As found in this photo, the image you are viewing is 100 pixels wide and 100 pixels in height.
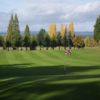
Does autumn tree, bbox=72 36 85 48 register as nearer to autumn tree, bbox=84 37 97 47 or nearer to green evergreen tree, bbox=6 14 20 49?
autumn tree, bbox=84 37 97 47

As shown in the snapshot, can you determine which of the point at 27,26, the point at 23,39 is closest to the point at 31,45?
the point at 23,39

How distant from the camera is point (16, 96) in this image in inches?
674

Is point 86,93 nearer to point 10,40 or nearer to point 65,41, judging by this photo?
point 10,40

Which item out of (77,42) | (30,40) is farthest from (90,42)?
(30,40)

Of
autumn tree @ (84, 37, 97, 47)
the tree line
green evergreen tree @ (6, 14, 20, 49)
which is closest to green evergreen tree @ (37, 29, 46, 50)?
the tree line

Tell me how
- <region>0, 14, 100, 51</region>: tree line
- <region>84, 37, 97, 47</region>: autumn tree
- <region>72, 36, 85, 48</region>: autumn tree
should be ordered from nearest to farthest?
<region>0, 14, 100, 51</region>: tree line → <region>72, 36, 85, 48</region>: autumn tree → <region>84, 37, 97, 47</region>: autumn tree

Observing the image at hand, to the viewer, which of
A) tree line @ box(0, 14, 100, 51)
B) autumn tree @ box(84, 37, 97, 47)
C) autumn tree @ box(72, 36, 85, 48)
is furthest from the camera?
autumn tree @ box(84, 37, 97, 47)

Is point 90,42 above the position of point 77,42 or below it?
below

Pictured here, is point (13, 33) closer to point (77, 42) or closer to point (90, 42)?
point (77, 42)

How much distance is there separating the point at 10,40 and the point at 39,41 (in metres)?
13.4

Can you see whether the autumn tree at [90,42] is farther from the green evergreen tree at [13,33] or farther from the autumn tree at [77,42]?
the green evergreen tree at [13,33]

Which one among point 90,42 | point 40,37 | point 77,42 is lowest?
point 90,42

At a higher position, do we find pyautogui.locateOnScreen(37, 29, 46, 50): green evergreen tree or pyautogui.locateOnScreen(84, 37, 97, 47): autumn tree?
pyautogui.locateOnScreen(37, 29, 46, 50): green evergreen tree

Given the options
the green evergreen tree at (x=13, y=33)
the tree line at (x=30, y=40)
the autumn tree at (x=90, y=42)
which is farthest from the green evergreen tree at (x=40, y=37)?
the autumn tree at (x=90, y=42)
